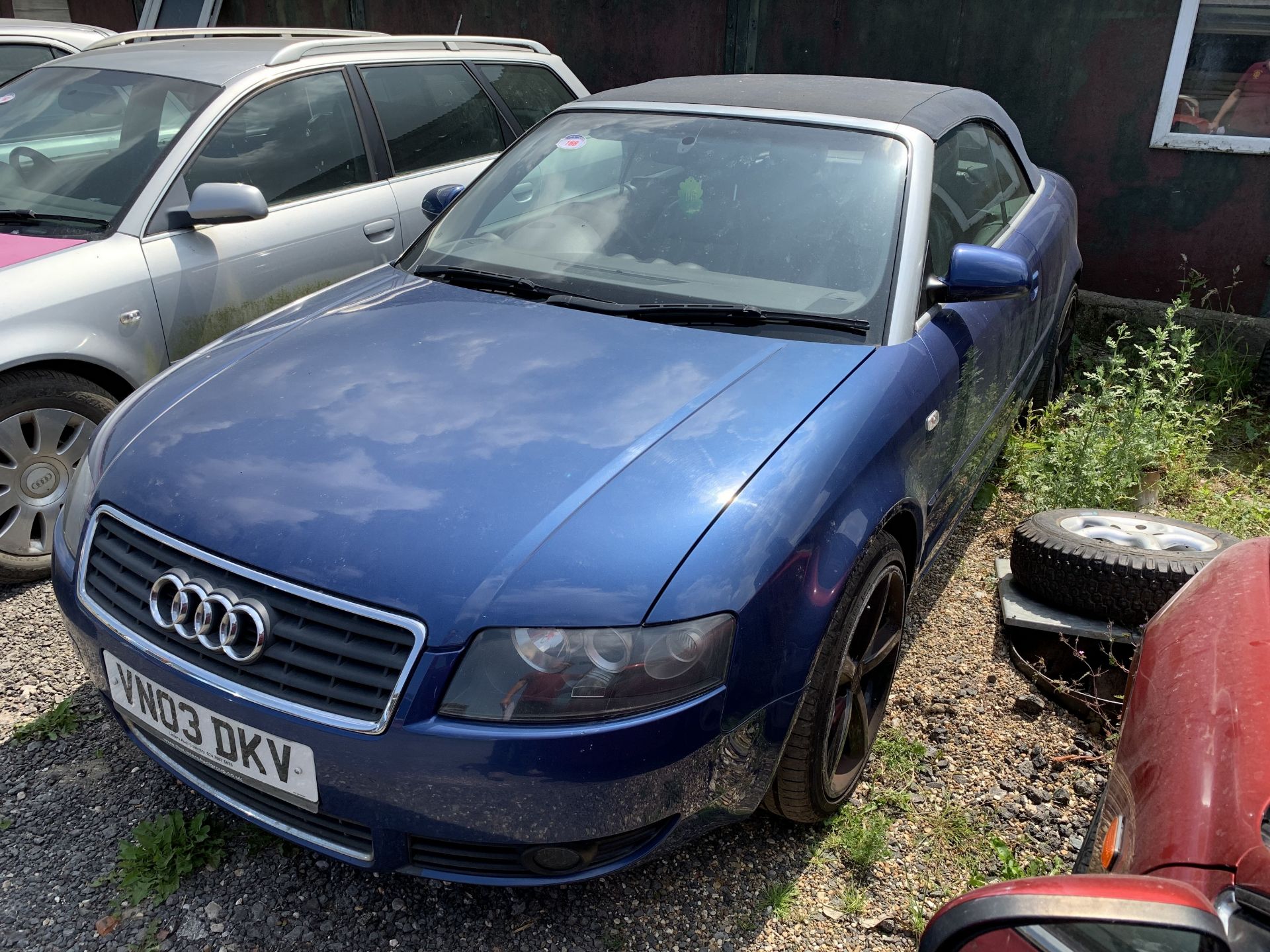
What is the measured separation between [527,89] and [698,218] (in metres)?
2.83

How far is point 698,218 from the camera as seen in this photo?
9.23 ft

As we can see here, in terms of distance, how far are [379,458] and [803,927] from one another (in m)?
1.36

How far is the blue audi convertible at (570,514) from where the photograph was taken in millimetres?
1726

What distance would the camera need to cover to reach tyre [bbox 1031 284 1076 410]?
4441 mm

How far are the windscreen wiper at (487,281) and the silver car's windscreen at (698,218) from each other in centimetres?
3

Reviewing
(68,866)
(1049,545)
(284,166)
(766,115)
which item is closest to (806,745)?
(1049,545)

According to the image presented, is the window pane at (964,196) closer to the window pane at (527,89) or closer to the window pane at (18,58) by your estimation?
the window pane at (527,89)

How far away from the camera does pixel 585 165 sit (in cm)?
316

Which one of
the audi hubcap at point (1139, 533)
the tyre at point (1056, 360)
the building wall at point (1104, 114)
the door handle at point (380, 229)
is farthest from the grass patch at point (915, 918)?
the building wall at point (1104, 114)

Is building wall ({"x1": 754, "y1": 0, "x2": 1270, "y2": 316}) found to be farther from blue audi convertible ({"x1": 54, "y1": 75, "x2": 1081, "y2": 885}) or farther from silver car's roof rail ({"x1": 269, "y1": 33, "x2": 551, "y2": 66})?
blue audi convertible ({"x1": 54, "y1": 75, "x2": 1081, "y2": 885})

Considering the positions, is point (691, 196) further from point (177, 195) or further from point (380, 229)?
point (177, 195)

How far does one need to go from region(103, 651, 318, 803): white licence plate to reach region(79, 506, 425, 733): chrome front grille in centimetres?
8

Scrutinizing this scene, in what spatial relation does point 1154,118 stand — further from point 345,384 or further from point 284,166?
point 345,384

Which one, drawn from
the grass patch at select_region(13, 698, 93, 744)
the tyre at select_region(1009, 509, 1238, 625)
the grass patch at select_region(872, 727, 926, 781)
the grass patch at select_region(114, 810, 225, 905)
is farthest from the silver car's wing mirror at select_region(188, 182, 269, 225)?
the tyre at select_region(1009, 509, 1238, 625)
